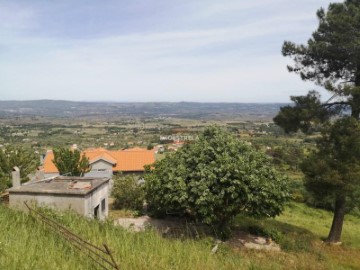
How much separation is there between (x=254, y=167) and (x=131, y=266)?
1244cm

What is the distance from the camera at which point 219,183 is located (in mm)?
18344

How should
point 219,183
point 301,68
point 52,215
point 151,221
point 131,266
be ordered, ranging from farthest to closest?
point 151,221 < point 301,68 < point 219,183 < point 52,215 < point 131,266

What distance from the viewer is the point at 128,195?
28875 mm

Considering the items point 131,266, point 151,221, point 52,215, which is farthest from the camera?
point 151,221

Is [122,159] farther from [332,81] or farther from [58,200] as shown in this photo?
[332,81]

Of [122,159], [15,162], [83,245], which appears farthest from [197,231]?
[122,159]

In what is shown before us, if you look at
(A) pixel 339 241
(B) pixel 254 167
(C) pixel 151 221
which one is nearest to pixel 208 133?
(B) pixel 254 167

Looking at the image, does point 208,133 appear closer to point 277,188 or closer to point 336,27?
point 277,188

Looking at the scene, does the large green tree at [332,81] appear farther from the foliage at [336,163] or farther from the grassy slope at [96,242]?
the grassy slope at [96,242]

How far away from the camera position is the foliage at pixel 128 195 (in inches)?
1123

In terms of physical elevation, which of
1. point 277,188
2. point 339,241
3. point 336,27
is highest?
point 336,27

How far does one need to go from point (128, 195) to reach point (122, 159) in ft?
60.7

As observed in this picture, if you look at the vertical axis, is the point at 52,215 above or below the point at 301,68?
below

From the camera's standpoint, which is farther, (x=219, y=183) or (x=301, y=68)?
(x=301, y=68)
